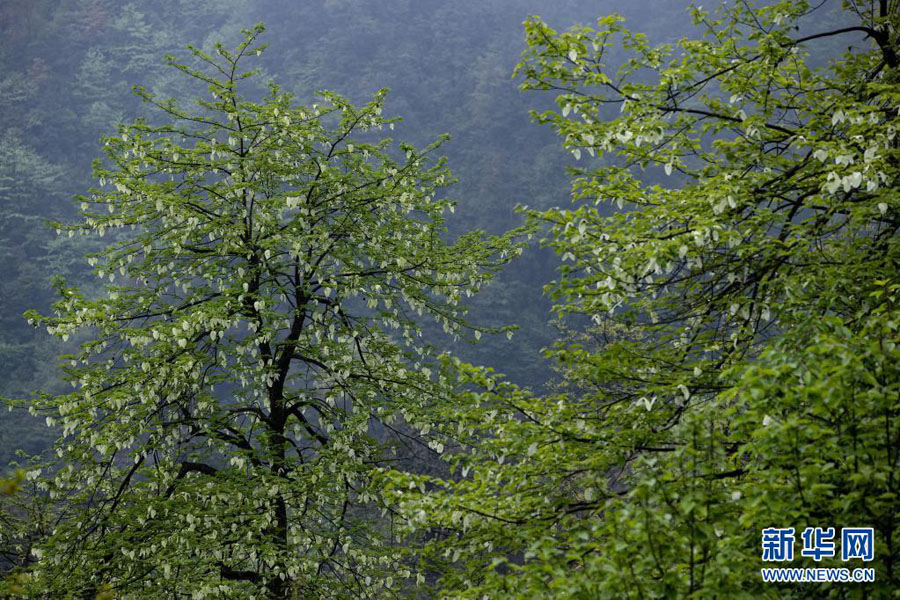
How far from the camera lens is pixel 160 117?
178 feet

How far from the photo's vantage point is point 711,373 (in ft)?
23.1

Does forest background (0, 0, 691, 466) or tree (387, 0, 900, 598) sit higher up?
forest background (0, 0, 691, 466)

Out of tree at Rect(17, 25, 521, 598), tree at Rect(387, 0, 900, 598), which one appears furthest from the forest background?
tree at Rect(387, 0, 900, 598)

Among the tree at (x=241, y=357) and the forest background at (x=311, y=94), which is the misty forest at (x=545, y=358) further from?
the forest background at (x=311, y=94)

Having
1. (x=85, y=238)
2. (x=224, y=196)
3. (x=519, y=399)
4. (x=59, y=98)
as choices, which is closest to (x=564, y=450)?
(x=519, y=399)

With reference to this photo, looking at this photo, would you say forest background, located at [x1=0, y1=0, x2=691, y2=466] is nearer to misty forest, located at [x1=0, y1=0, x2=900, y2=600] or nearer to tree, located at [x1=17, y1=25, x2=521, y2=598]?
tree, located at [x1=17, y1=25, x2=521, y2=598]

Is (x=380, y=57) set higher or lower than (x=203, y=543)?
higher

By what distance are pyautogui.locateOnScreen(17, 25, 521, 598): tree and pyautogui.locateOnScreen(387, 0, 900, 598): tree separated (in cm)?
218

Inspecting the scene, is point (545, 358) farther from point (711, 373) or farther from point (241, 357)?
point (241, 357)

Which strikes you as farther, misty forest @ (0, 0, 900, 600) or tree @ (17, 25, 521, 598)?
tree @ (17, 25, 521, 598)

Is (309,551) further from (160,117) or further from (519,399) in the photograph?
(160,117)

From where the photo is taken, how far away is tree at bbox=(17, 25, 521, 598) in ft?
29.8

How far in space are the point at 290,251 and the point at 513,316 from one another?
35.4m

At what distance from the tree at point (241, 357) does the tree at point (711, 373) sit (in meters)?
2.18
